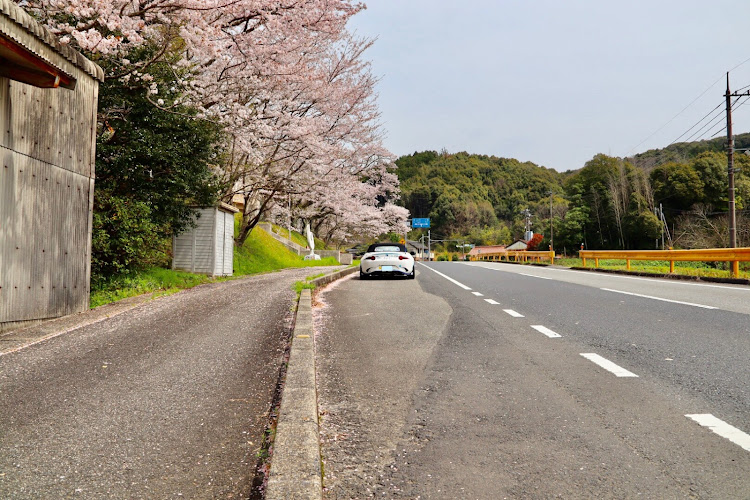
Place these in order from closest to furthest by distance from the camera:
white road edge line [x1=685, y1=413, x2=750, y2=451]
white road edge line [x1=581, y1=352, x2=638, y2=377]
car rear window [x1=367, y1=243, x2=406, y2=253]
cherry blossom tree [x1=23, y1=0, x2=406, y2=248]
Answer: white road edge line [x1=685, y1=413, x2=750, y2=451] < white road edge line [x1=581, y1=352, x2=638, y2=377] < cherry blossom tree [x1=23, y1=0, x2=406, y2=248] < car rear window [x1=367, y1=243, x2=406, y2=253]

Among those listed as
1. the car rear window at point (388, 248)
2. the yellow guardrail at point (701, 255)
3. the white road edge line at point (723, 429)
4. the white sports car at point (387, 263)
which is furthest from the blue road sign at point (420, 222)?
the white road edge line at point (723, 429)

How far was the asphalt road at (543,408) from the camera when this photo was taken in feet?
8.14

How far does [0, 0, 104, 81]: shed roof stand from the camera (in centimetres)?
581

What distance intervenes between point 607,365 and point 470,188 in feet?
381

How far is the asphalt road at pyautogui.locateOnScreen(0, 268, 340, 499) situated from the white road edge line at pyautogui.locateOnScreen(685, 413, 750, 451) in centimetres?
255

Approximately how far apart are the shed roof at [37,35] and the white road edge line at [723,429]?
701 centimetres

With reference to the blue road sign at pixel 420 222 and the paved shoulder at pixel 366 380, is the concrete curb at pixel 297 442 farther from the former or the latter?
the blue road sign at pixel 420 222

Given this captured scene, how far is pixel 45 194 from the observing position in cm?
733

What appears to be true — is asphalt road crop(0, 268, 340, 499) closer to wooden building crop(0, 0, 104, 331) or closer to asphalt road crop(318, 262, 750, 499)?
asphalt road crop(318, 262, 750, 499)

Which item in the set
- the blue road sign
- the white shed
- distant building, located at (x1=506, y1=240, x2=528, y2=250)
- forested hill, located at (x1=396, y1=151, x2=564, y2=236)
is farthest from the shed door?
distant building, located at (x1=506, y1=240, x2=528, y2=250)

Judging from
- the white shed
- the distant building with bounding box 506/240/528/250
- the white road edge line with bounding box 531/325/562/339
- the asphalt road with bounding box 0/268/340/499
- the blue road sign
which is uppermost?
the blue road sign

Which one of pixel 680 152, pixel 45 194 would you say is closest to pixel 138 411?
pixel 45 194

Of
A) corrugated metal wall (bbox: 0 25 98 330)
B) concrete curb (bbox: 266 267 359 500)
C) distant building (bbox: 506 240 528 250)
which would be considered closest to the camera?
concrete curb (bbox: 266 267 359 500)

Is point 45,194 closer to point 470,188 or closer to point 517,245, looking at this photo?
point 517,245
